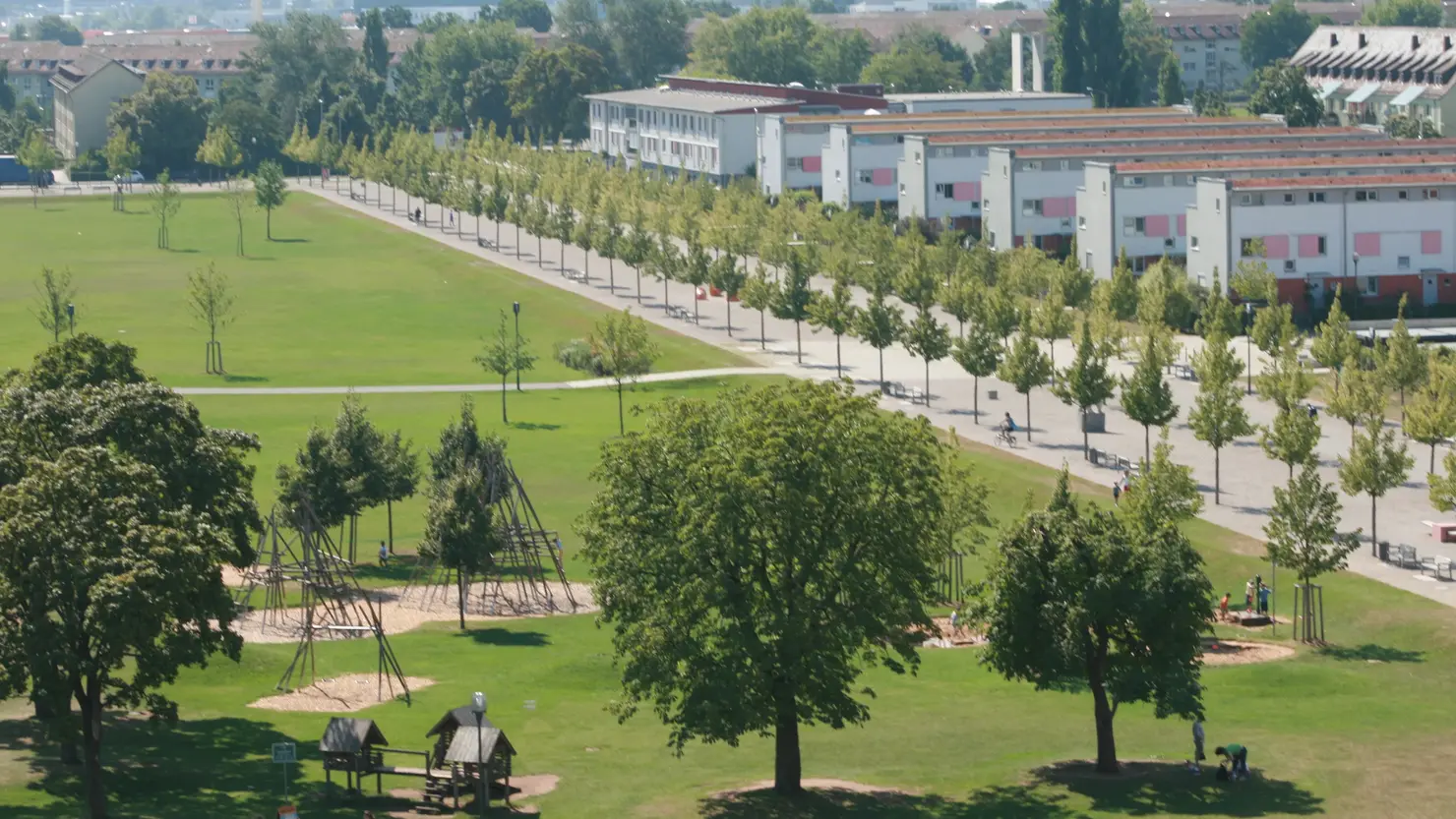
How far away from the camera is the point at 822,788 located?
2021 inches

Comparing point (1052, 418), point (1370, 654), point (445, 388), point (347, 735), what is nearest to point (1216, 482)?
point (1052, 418)

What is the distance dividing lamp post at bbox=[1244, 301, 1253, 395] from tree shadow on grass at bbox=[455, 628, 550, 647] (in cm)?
4716

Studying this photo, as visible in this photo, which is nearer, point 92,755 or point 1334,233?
point 92,755

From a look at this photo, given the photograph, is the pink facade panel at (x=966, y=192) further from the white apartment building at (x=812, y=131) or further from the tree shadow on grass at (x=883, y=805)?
the tree shadow on grass at (x=883, y=805)

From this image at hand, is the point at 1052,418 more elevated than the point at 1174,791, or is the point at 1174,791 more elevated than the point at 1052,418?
the point at 1052,418

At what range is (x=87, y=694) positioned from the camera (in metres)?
48.4

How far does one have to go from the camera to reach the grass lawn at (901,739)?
49.4 metres

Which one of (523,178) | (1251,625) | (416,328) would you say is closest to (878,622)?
(1251,625)

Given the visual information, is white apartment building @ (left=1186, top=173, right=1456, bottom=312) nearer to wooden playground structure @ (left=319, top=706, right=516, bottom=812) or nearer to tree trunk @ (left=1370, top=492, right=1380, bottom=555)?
tree trunk @ (left=1370, top=492, right=1380, bottom=555)

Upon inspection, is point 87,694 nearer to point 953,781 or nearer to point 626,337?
point 953,781

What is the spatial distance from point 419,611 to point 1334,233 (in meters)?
75.7

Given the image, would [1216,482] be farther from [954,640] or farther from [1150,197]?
[1150,197]

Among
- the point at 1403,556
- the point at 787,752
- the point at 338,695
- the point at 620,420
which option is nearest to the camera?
the point at 787,752

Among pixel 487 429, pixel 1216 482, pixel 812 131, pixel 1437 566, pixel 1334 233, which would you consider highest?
pixel 812 131
